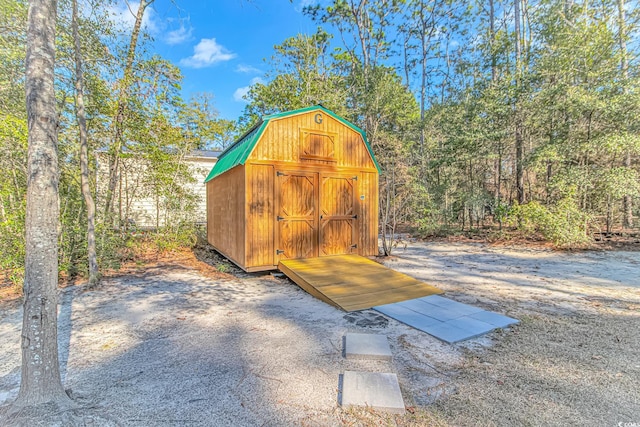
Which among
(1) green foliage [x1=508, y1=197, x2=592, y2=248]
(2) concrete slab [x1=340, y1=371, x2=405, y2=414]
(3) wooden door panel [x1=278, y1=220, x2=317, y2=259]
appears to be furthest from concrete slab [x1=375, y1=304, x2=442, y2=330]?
(1) green foliage [x1=508, y1=197, x2=592, y2=248]

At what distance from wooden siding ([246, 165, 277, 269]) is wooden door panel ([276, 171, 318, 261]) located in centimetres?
17

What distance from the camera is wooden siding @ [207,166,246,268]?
582cm

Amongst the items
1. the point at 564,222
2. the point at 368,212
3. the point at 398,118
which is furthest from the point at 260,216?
the point at 398,118

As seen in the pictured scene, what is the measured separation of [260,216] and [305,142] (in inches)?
75.2

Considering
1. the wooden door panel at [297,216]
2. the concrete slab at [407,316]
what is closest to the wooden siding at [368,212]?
the wooden door panel at [297,216]

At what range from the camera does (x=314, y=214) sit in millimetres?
6246

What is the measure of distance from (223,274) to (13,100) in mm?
4917

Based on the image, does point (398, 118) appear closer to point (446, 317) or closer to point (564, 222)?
point (564, 222)

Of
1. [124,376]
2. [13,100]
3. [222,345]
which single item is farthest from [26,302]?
[13,100]

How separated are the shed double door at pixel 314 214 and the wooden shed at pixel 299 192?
0.8 inches

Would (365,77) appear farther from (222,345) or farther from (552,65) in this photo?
(222,345)

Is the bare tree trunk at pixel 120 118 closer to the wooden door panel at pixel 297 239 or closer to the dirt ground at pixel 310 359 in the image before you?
the dirt ground at pixel 310 359

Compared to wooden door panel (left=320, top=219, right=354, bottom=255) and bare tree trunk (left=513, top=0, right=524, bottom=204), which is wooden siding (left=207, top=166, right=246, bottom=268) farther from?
bare tree trunk (left=513, top=0, right=524, bottom=204)

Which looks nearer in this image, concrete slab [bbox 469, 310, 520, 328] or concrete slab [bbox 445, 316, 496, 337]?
concrete slab [bbox 445, 316, 496, 337]
